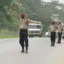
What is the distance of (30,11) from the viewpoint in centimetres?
10406

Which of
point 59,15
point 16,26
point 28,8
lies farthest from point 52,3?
point 16,26

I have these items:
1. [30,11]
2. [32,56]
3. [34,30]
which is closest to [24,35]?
[32,56]

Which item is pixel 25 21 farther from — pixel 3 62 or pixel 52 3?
pixel 52 3

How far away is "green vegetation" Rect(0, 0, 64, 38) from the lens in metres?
68.3

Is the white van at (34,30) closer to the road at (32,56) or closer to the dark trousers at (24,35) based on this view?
the road at (32,56)

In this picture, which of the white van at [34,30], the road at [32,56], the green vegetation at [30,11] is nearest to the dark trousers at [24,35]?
the road at [32,56]

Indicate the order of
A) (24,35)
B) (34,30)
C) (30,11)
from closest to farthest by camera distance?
(24,35)
(34,30)
(30,11)

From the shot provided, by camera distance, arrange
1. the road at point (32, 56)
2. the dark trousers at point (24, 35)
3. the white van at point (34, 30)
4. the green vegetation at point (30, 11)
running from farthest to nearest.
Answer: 1. the green vegetation at point (30, 11)
2. the white van at point (34, 30)
3. the dark trousers at point (24, 35)
4. the road at point (32, 56)

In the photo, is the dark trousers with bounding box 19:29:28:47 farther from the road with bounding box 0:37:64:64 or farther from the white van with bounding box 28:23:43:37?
the white van with bounding box 28:23:43:37

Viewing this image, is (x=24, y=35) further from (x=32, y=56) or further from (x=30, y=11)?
(x=30, y=11)

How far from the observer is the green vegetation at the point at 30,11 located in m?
68.3

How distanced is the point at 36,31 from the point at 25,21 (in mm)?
43560

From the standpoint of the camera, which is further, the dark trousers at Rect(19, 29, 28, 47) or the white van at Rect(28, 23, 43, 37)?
the white van at Rect(28, 23, 43, 37)

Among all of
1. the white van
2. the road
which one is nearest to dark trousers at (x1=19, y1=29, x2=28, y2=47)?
the road
